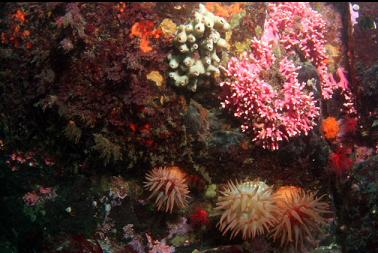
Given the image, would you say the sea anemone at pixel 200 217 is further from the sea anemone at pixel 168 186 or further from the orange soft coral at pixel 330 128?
the orange soft coral at pixel 330 128

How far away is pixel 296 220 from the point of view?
17.1 ft

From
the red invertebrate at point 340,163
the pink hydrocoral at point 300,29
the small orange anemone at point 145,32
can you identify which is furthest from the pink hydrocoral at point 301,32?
the small orange anemone at point 145,32

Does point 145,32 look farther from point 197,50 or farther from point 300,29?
point 300,29

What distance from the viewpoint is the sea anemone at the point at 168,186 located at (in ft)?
18.1

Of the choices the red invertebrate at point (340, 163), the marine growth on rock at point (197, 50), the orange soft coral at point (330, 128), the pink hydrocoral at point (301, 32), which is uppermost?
the pink hydrocoral at point (301, 32)

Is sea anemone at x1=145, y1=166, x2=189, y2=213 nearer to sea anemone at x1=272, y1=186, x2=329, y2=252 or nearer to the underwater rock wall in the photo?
the underwater rock wall

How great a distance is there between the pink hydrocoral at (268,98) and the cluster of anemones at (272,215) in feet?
2.66

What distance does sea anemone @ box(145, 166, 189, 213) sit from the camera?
217 inches

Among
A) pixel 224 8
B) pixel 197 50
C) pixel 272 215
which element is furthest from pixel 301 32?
pixel 272 215

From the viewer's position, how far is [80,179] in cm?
575

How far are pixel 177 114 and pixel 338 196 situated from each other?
3.09 meters

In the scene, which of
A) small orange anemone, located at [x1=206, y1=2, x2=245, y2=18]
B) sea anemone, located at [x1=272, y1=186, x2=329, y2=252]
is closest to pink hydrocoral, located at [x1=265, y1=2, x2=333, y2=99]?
small orange anemone, located at [x1=206, y1=2, x2=245, y2=18]

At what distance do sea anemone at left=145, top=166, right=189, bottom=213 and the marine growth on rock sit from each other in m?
1.38

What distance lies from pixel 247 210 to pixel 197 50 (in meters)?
2.50
